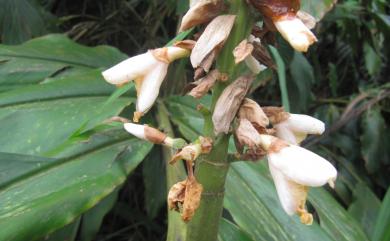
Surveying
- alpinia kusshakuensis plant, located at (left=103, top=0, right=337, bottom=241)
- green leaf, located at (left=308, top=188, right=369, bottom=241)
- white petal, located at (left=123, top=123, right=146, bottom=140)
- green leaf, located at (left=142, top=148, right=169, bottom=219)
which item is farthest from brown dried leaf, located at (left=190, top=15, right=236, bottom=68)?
green leaf, located at (left=142, top=148, right=169, bottom=219)

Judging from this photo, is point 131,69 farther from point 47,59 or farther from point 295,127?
point 47,59

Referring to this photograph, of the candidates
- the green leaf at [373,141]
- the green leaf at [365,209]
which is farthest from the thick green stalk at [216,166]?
the green leaf at [373,141]

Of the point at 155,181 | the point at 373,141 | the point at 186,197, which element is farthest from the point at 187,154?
the point at 373,141

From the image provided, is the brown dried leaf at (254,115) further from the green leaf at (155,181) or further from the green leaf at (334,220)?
the green leaf at (155,181)

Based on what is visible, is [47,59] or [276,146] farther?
[47,59]

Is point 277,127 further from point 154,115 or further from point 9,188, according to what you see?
point 154,115
